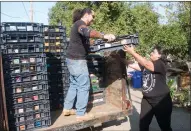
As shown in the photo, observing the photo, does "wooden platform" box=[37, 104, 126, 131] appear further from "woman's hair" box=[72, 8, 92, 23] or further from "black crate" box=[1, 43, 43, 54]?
"woman's hair" box=[72, 8, 92, 23]

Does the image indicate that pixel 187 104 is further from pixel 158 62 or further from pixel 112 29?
pixel 112 29

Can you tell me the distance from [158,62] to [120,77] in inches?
45.5

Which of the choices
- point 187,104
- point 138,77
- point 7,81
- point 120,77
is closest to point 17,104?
point 7,81

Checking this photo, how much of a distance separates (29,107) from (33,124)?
295 mm

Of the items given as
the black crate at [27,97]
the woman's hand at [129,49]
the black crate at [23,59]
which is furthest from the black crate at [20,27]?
the woman's hand at [129,49]

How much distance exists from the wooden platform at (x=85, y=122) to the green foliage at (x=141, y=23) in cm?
298

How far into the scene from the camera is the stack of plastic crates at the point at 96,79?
538cm

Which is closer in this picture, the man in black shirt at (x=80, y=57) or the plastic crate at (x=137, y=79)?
the man in black shirt at (x=80, y=57)

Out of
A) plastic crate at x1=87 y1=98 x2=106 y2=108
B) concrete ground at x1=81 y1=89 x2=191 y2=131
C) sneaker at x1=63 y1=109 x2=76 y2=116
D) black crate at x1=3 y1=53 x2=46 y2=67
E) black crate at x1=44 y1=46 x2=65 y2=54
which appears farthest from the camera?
concrete ground at x1=81 y1=89 x2=191 y2=131

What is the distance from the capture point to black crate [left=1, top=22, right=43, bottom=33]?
3947 millimetres

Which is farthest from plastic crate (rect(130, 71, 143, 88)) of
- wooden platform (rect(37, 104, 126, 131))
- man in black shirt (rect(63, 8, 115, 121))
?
man in black shirt (rect(63, 8, 115, 121))

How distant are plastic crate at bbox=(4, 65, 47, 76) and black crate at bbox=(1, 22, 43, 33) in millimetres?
608

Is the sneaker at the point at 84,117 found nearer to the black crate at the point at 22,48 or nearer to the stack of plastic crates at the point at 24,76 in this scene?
the stack of plastic crates at the point at 24,76

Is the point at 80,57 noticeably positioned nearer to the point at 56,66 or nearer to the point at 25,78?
the point at 56,66
